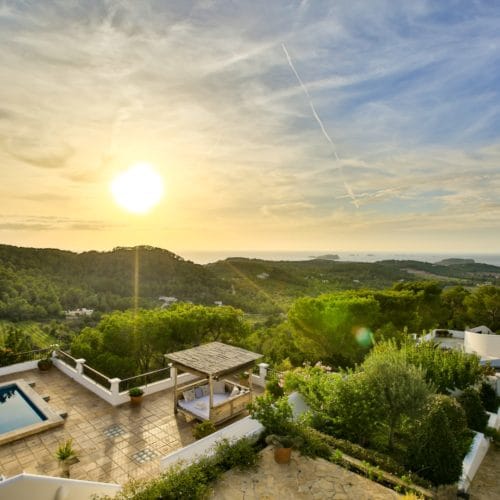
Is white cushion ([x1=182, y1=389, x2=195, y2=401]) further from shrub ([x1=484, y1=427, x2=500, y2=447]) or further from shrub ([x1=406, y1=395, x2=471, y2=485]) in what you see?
shrub ([x1=484, y1=427, x2=500, y2=447])

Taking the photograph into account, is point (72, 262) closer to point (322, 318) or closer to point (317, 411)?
point (322, 318)

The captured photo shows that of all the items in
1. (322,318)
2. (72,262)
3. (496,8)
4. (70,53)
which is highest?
(496,8)

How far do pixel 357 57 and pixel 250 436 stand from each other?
12.3m

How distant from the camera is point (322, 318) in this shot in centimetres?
1947

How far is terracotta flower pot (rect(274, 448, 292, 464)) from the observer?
27.0 feet

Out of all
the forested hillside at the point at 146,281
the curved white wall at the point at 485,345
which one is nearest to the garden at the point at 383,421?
the curved white wall at the point at 485,345

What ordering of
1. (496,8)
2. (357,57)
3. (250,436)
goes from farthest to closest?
1. (357,57)
2. (496,8)
3. (250,436)

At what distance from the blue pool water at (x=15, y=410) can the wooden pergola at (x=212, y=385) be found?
14.2 feet

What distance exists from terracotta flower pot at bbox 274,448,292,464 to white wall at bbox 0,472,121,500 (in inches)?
158

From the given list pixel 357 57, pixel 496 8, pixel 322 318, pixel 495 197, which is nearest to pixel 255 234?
pixel 322 318

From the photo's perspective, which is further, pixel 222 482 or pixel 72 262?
pixel 72 262

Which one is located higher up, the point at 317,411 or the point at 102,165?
the point at 102,165

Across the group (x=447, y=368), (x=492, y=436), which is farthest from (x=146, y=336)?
(x=492, y=436)

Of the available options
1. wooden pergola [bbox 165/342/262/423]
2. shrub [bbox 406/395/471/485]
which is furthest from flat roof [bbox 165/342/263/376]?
shrub [bbox 406/395/471/485]
